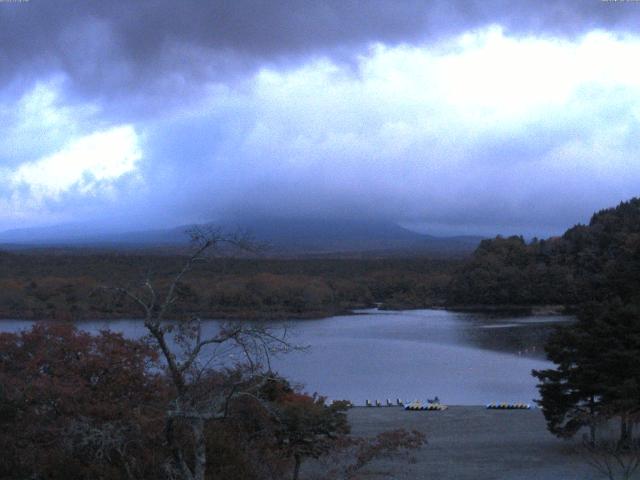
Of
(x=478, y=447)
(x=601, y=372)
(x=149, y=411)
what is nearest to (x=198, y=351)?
(x=149, y=411)

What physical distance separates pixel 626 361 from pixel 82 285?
1749 inches

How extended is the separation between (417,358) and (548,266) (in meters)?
37.2

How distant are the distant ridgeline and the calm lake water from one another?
1051 centimetres

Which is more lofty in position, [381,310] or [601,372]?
[601,372]

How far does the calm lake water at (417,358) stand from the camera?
26.8 m

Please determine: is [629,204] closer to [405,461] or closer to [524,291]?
[524,291]

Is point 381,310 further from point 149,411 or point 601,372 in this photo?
point 149,411

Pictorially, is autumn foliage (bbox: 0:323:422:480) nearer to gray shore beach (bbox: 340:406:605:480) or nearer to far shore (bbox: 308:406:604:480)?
far shore (bbox: 308:406:604:480)

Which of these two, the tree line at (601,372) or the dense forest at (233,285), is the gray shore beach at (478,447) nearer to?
the tree line at (601,372)

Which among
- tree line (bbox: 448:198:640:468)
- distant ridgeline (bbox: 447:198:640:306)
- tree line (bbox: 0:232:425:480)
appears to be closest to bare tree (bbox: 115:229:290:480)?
tree line (bbox: 0:232:425:480)

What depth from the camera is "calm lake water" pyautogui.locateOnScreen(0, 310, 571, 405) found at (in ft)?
88.0

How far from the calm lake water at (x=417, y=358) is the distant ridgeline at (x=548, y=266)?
414 inches

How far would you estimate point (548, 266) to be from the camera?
6856 cm

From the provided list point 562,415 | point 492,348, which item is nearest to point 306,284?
point 492,348
